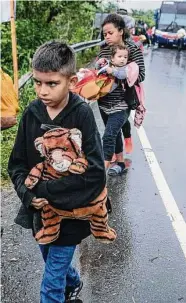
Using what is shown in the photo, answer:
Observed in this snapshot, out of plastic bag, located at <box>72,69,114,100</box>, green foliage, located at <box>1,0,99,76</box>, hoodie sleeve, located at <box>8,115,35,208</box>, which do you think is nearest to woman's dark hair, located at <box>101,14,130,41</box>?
plastic bag, located at <box>72,69,114,100</box>

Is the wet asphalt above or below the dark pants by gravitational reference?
below

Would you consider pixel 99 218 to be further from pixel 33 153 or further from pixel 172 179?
pixel 172 179

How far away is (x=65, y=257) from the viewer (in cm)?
300

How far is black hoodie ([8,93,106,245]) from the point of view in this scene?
2.79 meters

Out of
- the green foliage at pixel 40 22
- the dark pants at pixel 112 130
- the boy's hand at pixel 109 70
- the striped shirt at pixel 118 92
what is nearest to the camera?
the boy's hand at pixel 109 70

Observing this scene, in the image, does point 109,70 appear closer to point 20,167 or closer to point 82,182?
point 20,167

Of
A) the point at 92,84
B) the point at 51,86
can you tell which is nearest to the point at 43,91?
the point at 51,86

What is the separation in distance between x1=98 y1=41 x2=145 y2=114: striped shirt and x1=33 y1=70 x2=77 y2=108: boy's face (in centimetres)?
290

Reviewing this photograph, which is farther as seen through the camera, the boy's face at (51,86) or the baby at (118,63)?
the baby at (118,63)

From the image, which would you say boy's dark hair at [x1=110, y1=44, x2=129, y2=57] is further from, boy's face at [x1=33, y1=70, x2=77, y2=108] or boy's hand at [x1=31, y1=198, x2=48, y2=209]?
boy's hand at [x1=31, y1=198, x2=48, y2=209]

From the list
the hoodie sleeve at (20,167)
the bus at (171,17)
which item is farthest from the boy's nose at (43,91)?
the bus at (171,17)

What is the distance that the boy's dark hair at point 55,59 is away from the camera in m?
2.70

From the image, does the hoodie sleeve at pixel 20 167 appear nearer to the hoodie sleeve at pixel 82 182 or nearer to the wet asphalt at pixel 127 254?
the hoodie sleeve at pixel 82 182

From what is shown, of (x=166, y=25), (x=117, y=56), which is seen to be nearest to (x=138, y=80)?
(x=117, y=56)
